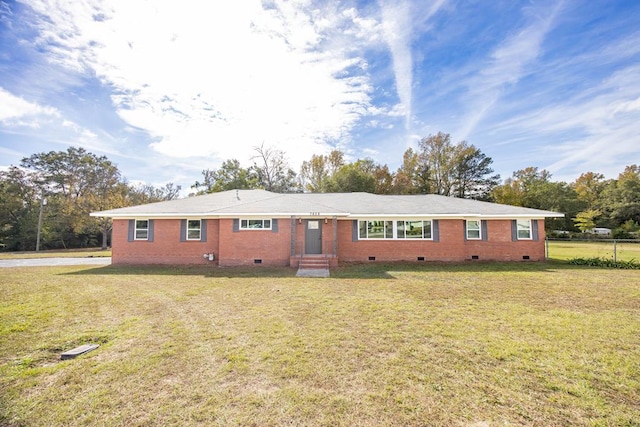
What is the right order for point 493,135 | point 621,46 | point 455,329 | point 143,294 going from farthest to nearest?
point 493,135, point 621,46, point 143,294, point 455,329

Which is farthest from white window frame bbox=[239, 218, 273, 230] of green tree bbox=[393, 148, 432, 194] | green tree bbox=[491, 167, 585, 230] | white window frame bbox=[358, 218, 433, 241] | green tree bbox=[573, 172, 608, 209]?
green tree bbox=[573, 172, 608, 209]

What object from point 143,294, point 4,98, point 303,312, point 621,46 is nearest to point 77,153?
point 4,98

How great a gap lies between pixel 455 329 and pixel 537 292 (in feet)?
17.5

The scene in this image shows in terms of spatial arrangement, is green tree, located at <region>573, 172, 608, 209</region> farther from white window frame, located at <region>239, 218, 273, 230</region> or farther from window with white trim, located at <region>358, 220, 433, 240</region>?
white window frame, located at <region>239, 218, 273, 230</region>

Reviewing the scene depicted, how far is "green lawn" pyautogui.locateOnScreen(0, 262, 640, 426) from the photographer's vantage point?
3.09 m

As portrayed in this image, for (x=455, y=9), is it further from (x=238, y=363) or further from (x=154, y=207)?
(x=154, y=207)

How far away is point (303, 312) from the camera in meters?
6.77

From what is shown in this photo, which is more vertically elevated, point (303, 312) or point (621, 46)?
point (621, 46)

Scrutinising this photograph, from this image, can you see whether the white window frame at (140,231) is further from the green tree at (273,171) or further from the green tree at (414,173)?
the green tree at (414,173)

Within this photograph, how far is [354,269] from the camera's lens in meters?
13.6

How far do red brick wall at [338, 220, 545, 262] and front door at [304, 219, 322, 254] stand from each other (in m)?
1.48

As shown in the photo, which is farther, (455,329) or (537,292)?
(537,292)

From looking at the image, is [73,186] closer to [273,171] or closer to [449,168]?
[273,171]

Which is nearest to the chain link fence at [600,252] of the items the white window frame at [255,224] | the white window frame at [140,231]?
the white window frame at [255,224]
